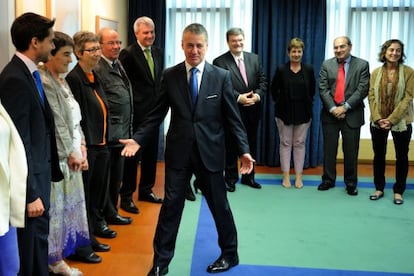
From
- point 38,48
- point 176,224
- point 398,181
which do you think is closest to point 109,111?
point 176,224

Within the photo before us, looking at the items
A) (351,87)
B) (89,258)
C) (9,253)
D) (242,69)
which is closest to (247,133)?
(242,69)

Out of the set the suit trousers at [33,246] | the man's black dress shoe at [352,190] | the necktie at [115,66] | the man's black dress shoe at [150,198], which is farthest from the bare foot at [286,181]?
the suit trousers at [33,246]

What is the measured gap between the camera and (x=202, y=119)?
2.80m

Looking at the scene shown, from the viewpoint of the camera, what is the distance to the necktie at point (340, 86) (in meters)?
4.82

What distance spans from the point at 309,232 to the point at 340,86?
176 cm

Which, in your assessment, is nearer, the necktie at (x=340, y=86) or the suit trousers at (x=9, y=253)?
the suit trousers at (x=9, y=253)

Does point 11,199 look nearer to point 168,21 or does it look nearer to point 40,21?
point 40,21

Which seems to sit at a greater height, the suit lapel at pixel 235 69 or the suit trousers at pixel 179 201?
the suit lapel at pixel 235 69

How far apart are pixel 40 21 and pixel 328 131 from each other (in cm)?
350

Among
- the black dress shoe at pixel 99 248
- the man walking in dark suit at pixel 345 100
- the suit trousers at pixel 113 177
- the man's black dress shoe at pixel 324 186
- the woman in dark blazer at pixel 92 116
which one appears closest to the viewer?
the woman in dark blazer at pixel 92 116

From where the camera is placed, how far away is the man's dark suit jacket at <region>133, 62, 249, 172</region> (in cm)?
280

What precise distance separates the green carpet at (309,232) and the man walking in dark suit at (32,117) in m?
1.02

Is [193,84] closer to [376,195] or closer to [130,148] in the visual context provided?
[130,148]

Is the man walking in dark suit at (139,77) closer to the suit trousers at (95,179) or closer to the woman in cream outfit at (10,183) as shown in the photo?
the suit trousers at (95,179)
